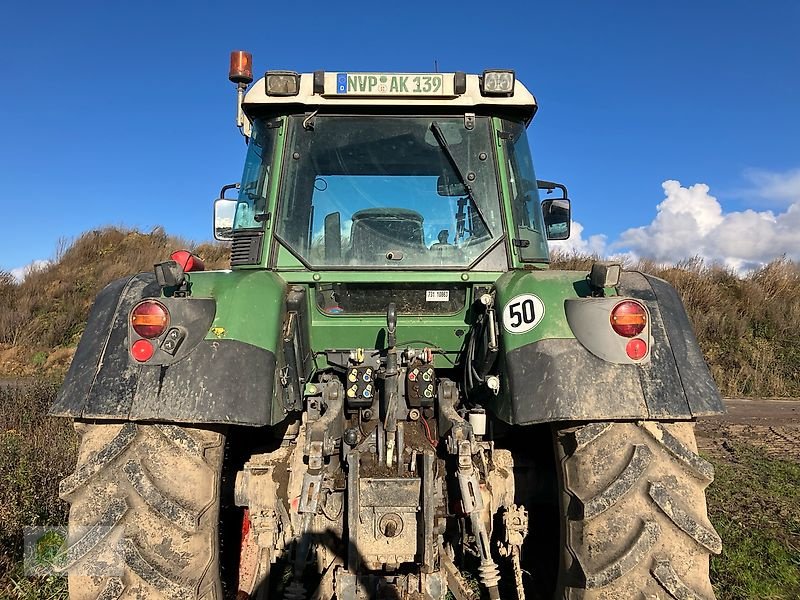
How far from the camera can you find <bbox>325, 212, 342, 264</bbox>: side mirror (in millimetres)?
3293

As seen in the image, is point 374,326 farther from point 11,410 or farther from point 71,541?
point 11,410

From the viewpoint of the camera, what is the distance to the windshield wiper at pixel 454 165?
337 cm

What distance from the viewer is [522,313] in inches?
109

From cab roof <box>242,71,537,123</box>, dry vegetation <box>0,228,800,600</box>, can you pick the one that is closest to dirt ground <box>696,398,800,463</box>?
dry vegetation <box>0,228,800,600</box>

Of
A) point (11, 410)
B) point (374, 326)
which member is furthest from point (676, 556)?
point (11, 410)

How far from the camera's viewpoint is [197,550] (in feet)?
8.09

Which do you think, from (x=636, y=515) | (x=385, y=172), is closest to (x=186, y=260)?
(x=385, y=172)

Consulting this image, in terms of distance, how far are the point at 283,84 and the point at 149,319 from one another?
156 centimetres

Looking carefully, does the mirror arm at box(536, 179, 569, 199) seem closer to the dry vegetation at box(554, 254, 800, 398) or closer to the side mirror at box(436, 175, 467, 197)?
the side mirror at box(436, 175, 467, 197)

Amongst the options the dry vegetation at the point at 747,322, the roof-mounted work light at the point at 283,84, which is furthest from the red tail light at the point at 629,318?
the dry vegetation at the point at 747,322

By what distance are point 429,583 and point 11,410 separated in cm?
689

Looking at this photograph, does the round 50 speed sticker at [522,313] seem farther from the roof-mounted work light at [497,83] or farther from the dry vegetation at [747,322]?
the dry vegetation at [747,322]

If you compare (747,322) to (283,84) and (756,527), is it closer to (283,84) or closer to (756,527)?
(756,527)

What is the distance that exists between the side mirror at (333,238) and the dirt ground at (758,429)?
4.82 metres
